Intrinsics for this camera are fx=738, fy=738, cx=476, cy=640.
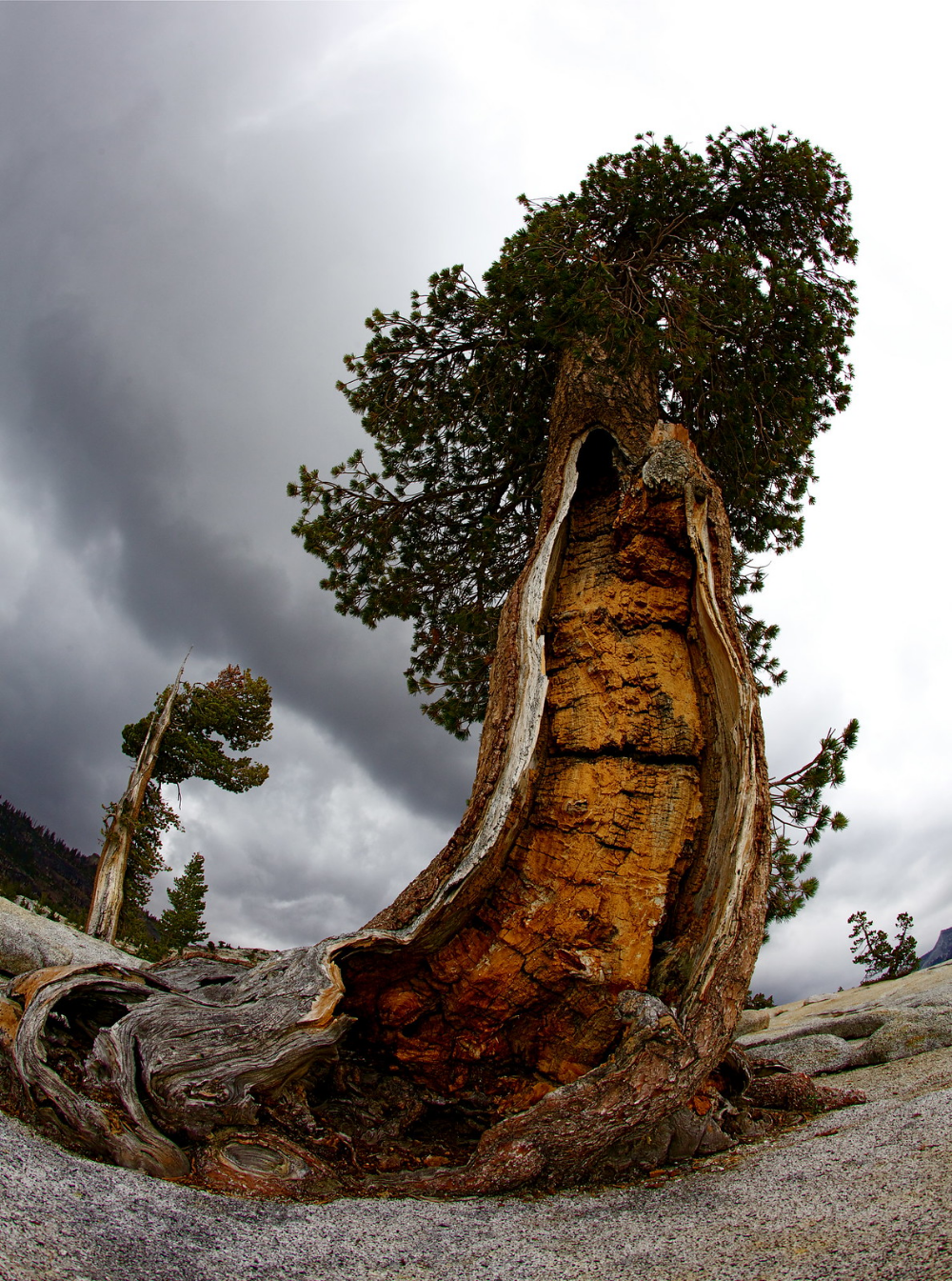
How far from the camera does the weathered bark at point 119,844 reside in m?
15.8

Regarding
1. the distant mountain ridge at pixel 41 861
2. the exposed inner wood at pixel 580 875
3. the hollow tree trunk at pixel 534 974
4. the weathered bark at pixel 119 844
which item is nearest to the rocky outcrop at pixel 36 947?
the hollow tree trunk at pixel 534 974

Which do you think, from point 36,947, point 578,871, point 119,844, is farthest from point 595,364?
point 119,844

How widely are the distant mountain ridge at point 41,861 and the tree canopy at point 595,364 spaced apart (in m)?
31.5

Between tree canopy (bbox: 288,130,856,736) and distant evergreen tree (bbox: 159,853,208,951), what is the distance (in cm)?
1301

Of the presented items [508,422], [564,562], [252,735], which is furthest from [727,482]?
[252,735]

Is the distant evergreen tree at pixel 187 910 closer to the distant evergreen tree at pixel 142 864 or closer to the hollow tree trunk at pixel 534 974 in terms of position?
the distant evergreen tree at pixel 142 864

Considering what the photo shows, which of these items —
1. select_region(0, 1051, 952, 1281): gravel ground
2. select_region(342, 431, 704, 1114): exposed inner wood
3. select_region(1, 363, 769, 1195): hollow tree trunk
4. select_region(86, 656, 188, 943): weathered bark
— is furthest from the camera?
select_region(86, 656, 188, 943): weathered bark

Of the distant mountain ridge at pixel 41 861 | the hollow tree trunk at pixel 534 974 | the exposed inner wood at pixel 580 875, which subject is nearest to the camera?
the hollow tree trunk at pixel 534 974

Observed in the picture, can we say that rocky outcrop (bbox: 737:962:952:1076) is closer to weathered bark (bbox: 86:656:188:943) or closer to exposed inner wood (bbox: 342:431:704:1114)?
exposed inner wood (bbox: 342:431:704:1114)

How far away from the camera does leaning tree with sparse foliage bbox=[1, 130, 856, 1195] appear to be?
12.1 ft

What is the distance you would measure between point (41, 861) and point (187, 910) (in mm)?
42966

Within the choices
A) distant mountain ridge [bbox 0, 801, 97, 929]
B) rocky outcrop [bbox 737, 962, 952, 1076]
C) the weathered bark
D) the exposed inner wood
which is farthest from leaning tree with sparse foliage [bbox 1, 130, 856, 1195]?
distant mountain ridge [bbox 0, 801, 97, 929]

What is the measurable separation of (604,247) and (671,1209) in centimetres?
887

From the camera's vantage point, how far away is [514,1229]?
301cm
